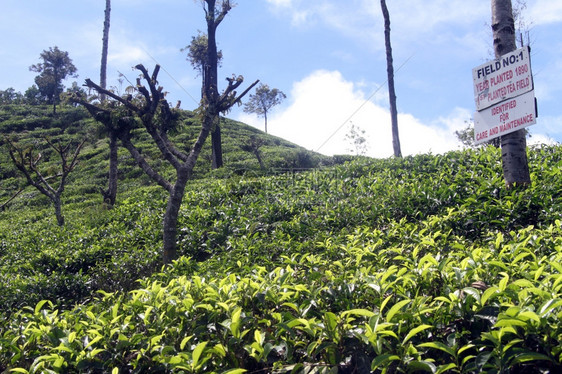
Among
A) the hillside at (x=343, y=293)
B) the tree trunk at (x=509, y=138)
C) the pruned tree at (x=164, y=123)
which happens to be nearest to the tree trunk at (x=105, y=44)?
the pruned tree at (x=164, y=123)

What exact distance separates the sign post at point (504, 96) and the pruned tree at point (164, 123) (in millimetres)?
3253

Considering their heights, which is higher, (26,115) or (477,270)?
(26,115)

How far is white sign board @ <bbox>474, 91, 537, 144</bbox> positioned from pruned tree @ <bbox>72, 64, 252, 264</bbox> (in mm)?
3303

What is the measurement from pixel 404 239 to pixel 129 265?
12.7 feet

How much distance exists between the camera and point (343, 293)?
258 cm

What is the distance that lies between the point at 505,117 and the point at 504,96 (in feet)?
0.76

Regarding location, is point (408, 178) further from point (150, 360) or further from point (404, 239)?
point (150, 360)

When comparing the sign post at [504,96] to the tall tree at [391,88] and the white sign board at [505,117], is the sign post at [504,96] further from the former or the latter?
the tall tree at [391,88]

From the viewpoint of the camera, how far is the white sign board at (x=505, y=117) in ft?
15.8

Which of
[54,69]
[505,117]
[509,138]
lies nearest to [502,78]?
[505,117]

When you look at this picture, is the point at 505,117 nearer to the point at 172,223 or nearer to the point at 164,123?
the point at 172,223

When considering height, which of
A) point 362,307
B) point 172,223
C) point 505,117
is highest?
point 505,117

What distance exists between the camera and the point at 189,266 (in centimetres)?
498

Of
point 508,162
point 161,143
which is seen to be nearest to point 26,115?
point 161,143
